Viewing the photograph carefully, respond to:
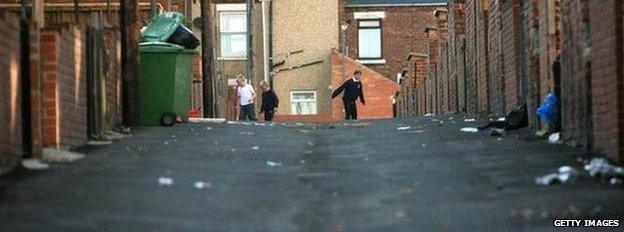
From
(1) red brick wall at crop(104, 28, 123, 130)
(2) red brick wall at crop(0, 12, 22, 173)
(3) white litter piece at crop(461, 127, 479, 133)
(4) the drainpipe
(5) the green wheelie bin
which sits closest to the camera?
(2) red brick wall at crop(0, 12, 22, 173)

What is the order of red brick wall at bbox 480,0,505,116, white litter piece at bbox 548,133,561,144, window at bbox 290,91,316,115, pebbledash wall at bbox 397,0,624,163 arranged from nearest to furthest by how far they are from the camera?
1. pebbledash wall at bbox 397,0,624,163
2. white litter piece at bbox 548,133,561,144
3. red brick wall at bbox 480,0,505,116
4. window at bbox 290,91,316,115

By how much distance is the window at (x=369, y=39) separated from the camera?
180 feet

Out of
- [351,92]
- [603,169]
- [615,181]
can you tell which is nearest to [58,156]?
[603,169]

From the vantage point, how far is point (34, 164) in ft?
44.0

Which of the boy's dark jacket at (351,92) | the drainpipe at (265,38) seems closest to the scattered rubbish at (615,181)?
the boy's dark jacket at (351,92)

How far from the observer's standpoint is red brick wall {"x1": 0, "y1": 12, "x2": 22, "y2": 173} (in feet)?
41.8

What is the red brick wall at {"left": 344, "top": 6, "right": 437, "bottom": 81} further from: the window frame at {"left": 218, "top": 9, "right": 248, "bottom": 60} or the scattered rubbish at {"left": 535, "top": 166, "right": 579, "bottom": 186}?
the scattered rubbish at {"left": 535, "top": 166, "right": 579, "bottom": 186}

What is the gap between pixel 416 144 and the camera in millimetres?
17031

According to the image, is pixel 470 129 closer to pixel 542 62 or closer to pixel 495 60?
pixel 542 62

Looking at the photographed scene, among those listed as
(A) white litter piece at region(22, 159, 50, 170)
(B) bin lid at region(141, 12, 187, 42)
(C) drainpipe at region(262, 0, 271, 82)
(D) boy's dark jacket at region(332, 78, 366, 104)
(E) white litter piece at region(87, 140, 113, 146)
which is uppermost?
(C) drainpipe at region(262, 0, 271, 82)

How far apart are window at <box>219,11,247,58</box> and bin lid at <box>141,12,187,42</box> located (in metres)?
26.3

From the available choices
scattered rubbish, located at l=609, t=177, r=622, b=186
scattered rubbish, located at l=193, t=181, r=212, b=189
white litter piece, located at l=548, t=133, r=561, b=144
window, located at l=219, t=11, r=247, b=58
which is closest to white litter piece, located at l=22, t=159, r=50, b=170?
scattered rubbish, located at l=193, t=181, r=212, b=189

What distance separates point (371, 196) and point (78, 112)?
5.53 meters

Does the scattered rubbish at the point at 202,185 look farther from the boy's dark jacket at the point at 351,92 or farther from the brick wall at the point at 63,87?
the boy's dark jacket at the point at 351,92
